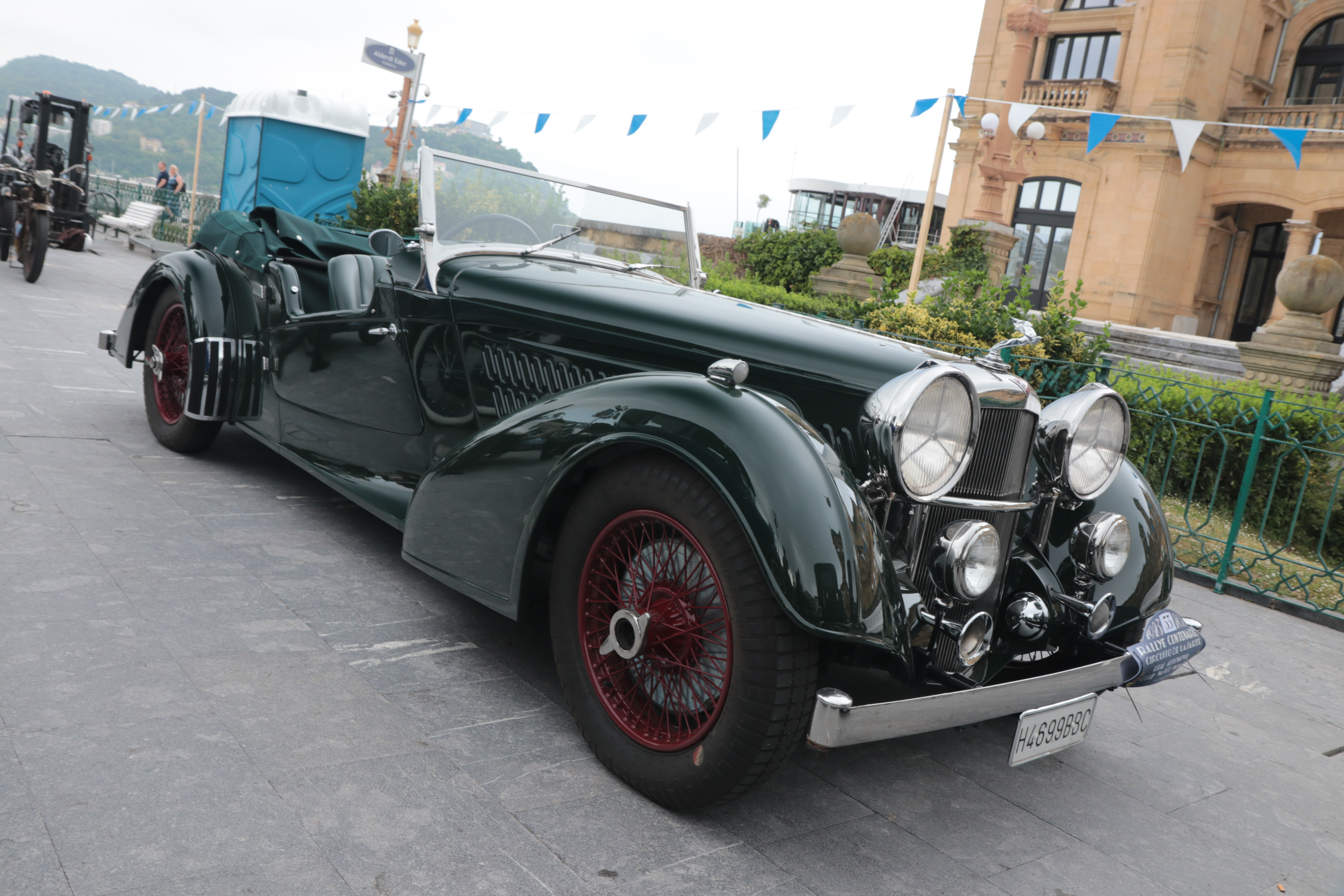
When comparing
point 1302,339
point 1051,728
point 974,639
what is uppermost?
point 1302,339

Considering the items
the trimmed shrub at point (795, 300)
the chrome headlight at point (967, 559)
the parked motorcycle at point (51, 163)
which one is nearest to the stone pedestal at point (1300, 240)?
the trimmed shrub at point (795, 300)

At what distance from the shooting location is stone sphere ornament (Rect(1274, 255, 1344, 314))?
11000mm

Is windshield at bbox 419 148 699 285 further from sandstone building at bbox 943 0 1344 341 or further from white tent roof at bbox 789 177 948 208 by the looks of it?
white tent roof at bbox 789 177 948 208

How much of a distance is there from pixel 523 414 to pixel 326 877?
4.29 feet

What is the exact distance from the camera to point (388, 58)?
15172 mm

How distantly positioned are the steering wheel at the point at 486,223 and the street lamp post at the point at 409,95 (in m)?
12.2

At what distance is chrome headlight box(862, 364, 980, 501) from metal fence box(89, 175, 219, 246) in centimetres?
1675

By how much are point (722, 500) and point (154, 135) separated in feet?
143

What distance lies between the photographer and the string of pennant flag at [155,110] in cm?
1911

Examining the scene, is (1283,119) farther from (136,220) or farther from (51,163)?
(51,163)

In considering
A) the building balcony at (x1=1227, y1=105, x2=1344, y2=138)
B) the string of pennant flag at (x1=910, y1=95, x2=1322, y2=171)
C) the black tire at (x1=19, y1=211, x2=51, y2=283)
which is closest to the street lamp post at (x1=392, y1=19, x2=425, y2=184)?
the black tire at (x1=19, y1=211, x2=51, y2=283)

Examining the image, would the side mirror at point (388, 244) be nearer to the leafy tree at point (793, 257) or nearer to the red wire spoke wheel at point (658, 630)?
the red wire spoke wheel at point (658, 630)

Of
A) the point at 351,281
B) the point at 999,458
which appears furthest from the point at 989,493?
the point at 351,281

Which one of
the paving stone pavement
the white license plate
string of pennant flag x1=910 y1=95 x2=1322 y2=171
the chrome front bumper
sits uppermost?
string of pennant flag x1=910 y1=95 x2=1322 y2=171
